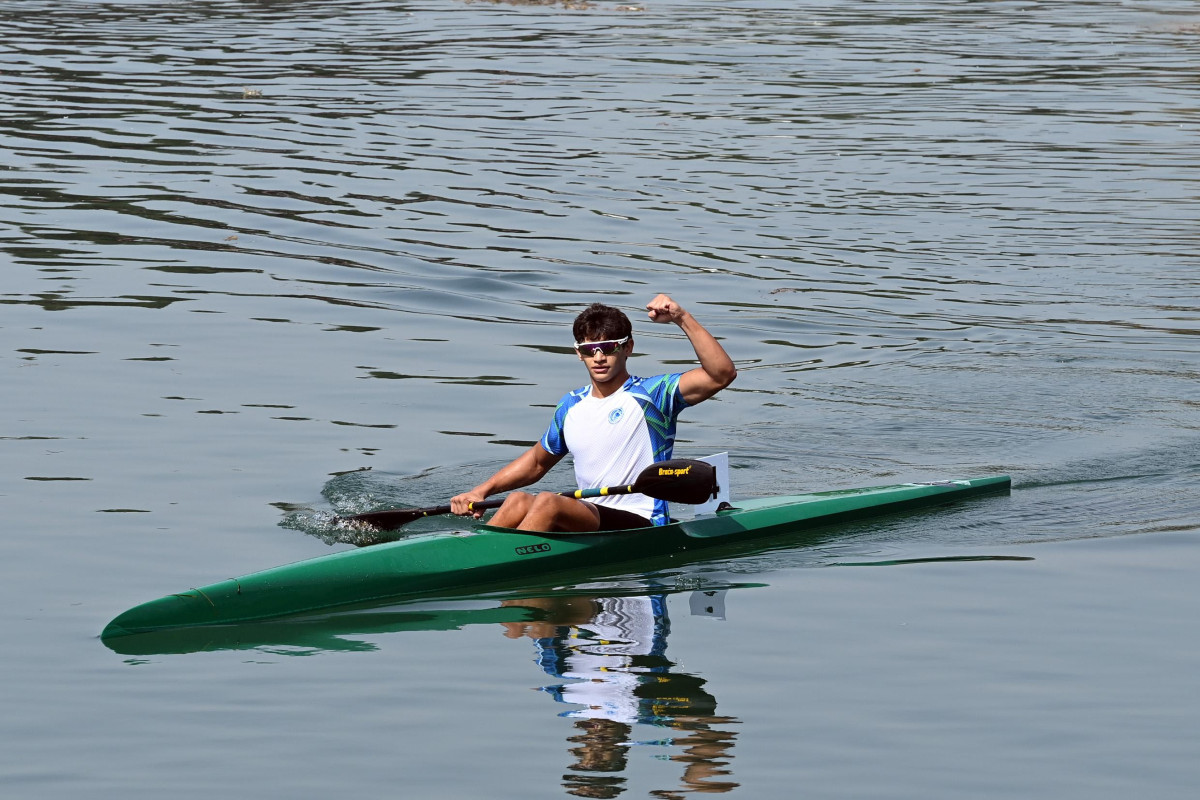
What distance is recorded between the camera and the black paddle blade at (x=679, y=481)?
8320 millimetres

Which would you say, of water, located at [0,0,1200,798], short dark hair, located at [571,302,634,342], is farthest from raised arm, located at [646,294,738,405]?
water, located at [0,0,1200,798]

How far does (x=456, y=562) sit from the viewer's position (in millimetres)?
8328

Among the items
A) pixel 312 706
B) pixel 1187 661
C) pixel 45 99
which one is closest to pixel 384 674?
pixel 312 706

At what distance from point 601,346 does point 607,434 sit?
0.50 meters

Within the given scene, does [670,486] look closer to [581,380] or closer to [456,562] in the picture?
[456,562]

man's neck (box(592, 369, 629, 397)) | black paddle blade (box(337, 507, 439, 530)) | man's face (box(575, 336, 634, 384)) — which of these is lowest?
black paddle blade (box(337, 507, 439, 530))

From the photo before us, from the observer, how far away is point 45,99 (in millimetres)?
24047

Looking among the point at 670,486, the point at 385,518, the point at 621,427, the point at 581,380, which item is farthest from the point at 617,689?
the point at 581,380

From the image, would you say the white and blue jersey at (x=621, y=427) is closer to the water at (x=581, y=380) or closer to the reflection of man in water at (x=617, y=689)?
the water at (x=581, y=380)

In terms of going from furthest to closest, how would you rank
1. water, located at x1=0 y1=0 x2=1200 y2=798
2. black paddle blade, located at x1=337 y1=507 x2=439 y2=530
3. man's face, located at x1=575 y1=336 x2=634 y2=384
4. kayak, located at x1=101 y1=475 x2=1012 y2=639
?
1. black paddle blade, located at x1=337 y1=507 x2=439 y2=530
2. man's face, located at x1=575 y1=336 x2=634 y2=384
3. kayak, located at x1=101 y1=475 x2=1012 y2=639
4. water, located at x1=0 y1=0 x2=1200 y2=798

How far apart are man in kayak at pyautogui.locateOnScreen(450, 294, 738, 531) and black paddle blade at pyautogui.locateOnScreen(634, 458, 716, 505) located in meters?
0.20

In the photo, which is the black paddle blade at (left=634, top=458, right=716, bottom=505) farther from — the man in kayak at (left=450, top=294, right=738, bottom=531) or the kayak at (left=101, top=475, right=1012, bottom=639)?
the kayak at (left=101, top=475, right=1012, bottom=639)

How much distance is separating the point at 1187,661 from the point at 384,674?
3.30 m

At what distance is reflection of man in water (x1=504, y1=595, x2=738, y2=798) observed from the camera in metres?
6.00
